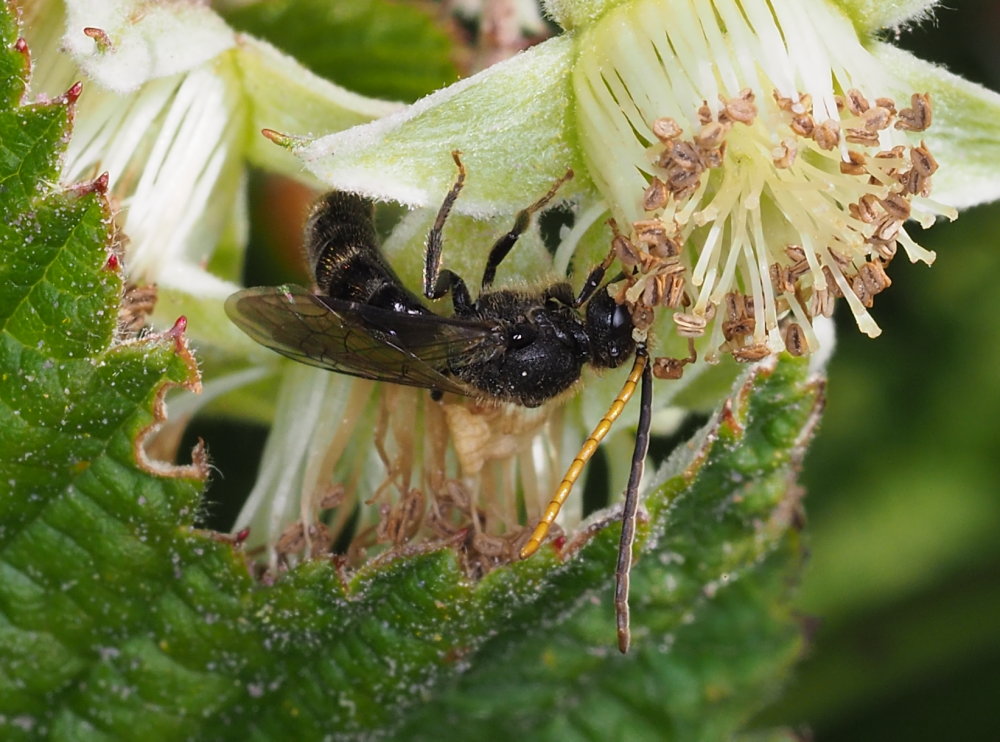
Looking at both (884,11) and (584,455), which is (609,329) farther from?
(884,11)

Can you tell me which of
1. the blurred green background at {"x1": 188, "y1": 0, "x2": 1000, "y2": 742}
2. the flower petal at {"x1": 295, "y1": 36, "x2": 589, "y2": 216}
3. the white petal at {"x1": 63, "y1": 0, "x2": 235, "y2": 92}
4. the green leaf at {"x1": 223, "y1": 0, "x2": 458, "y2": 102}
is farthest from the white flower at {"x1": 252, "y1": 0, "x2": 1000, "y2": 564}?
the blurred green background at {"x1": 188, "y1": 0, "x2": 1000, "y2": 742}

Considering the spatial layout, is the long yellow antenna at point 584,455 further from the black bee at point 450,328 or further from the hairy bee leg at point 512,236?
the hairy bee leg at point 512,236

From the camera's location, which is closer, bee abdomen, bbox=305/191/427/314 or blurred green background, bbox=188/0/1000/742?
bee abdomen, bbox=305/191/427/314

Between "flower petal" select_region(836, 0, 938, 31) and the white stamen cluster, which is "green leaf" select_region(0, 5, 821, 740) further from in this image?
"flower petal" select_region(836, 0, 938, 31)

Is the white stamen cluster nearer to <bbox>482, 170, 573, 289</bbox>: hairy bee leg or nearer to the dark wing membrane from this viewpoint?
<bbox>482, 170, 573, 289</bbox>: hairy bee leg

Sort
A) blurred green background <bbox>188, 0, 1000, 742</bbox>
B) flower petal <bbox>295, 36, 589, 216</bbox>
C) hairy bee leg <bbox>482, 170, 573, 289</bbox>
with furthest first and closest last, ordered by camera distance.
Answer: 1. blurred green background <bbox>188, 0, 1000, 742</bbox>
2. hairy bee leg <bbox>482, 170, 573, 289</bbox>
3. flower petal <bbox>295, 36, 589, 216</bbox>

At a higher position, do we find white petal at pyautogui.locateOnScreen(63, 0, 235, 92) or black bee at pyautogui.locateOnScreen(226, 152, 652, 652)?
white petal at pyautogui.locateOnScreen(63, 0, 235, 92)

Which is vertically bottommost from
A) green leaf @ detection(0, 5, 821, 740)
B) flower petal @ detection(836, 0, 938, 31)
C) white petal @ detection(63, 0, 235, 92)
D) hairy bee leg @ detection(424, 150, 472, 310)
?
green leaf @ detection(0, 5, 821, 740)

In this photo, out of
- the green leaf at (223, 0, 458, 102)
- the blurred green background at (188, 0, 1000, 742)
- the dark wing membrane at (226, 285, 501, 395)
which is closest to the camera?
the dark wing membrane at (226, 285, 501, 395)
